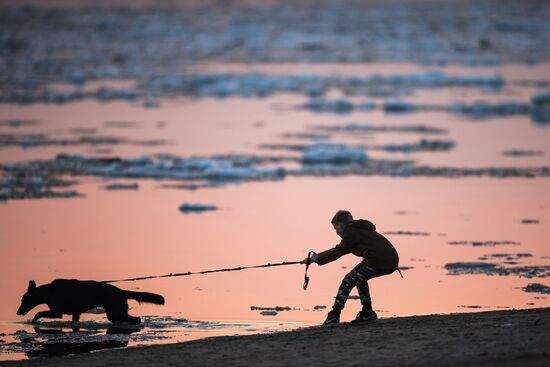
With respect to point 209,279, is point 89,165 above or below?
above

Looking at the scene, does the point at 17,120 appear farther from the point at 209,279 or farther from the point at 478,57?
the point at 478,57

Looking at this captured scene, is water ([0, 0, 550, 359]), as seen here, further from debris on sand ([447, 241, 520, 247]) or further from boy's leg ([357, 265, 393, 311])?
boy's leg ([357, 265, 393, 311])

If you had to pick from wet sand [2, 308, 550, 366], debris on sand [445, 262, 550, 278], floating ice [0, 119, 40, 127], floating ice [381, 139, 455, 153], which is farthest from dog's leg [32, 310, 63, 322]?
floating ice [0, 119, 40, 127]

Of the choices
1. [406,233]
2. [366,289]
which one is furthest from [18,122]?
[366,289]

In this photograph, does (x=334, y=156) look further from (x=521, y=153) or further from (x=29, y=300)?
(x=29, y=300)

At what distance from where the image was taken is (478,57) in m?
63.3

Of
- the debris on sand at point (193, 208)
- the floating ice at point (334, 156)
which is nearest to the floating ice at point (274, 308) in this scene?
the debris on sand at point (193, 208)

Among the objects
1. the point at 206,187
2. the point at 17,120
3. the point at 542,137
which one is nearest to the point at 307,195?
the point at 206,187

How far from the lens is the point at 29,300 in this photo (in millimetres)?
11711

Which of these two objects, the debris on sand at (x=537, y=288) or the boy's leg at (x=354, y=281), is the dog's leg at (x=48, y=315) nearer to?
the boy's leg at (x=354, y=281)

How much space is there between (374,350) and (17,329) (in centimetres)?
371

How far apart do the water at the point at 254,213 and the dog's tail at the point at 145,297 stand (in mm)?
190

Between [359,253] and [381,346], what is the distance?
1.31 meters

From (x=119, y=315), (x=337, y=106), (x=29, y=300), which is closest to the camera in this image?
(x=119, y=315)
